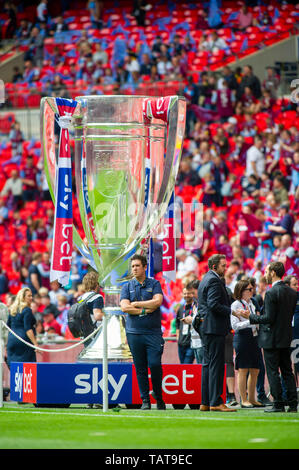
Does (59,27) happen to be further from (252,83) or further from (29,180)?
(252,83)

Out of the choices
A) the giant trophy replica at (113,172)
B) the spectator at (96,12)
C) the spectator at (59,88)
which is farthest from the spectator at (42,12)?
the giant trophy replica at (113,172)

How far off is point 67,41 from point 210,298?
70.1 feet

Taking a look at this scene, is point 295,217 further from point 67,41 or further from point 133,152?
point 67,41

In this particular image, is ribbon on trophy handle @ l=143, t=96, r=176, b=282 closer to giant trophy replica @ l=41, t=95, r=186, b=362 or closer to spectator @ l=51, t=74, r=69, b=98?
giant trophy replica @ l=41, t=95, r=186, b=362

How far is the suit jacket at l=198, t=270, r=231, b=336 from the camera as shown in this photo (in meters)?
11.4

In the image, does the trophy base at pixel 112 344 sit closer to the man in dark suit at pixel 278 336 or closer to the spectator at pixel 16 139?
the man in dark suit at pixel 278 336

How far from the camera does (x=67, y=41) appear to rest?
31.5 metres

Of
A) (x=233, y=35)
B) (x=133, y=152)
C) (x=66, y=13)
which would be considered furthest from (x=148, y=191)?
(x=66, y=13)

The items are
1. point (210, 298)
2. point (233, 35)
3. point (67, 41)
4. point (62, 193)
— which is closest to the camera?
point (210, 298)

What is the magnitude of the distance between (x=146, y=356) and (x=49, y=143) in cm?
309

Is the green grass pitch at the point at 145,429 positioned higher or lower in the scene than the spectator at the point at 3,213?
lower

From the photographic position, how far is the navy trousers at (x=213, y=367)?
37.3ft

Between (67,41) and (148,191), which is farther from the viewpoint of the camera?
(67,41)

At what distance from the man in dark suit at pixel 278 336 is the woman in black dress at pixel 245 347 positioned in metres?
1.36
